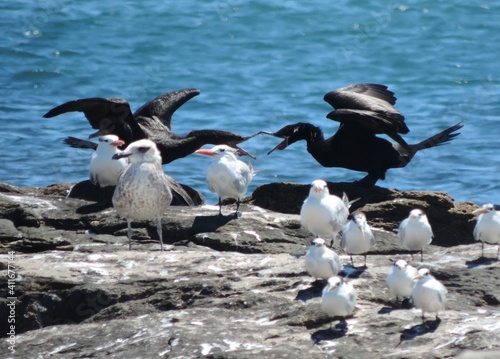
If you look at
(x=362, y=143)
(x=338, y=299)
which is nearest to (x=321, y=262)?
(x=338, y=299)

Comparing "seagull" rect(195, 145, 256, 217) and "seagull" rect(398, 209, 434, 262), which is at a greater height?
"seagull" rect(195, 145, 256, 217)

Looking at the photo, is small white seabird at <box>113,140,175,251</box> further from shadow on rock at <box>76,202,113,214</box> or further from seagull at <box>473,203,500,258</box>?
seagull at <box>473,203,500,258</box>

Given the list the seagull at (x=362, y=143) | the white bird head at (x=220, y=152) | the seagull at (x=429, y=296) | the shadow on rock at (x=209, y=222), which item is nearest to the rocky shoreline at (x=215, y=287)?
the shadow on rock at (x=209, y=222)

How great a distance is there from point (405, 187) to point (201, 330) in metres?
10.7

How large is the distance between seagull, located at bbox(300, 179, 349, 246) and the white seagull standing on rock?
106 inches

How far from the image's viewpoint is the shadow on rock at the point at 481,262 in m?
9.84

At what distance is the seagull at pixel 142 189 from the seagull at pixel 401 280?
2.44m

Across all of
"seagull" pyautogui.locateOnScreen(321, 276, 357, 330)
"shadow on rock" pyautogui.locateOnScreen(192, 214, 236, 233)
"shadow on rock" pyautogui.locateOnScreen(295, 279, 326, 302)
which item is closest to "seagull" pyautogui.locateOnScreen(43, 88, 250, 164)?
"shadow on rock" pyautogui.locateOnScreen(192, 214, 236, 233)

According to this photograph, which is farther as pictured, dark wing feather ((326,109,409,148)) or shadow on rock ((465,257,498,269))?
dark wing feather ((326,109,409,148))

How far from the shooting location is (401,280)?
28.6ft

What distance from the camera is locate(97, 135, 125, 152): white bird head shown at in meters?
12.6

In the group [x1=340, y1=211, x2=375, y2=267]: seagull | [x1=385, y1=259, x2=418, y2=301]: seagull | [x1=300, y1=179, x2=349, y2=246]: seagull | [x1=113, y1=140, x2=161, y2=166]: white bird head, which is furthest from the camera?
[x1=113, y1=140, x2=161, y2=166]: white bird head

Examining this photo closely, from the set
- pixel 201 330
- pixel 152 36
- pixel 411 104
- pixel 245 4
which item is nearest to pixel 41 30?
pixel 152 36

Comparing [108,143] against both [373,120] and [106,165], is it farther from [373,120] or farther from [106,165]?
[373,120]
